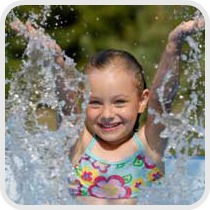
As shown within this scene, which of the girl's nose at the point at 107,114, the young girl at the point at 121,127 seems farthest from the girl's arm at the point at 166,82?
the girl's nose at the point at 107,114

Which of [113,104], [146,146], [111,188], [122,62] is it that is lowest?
[111,188]

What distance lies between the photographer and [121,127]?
197 centimetres

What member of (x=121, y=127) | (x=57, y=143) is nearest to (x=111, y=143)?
(x=121, y=127)

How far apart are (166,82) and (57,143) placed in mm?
364

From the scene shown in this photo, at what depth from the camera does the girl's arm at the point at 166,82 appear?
6.31 feet

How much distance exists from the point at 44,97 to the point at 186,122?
44 cm

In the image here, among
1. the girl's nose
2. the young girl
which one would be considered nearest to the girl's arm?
the young girl

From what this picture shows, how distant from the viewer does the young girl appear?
1.93 meters

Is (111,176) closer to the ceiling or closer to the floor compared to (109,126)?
closer to the floor

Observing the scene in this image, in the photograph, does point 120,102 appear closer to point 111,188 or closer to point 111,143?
point 111,143

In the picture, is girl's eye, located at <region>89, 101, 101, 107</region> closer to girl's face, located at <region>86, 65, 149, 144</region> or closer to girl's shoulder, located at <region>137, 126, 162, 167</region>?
girl's face, located at <region>86, 65, 149, 144</region>

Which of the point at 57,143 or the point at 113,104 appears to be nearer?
the point at 113,104
